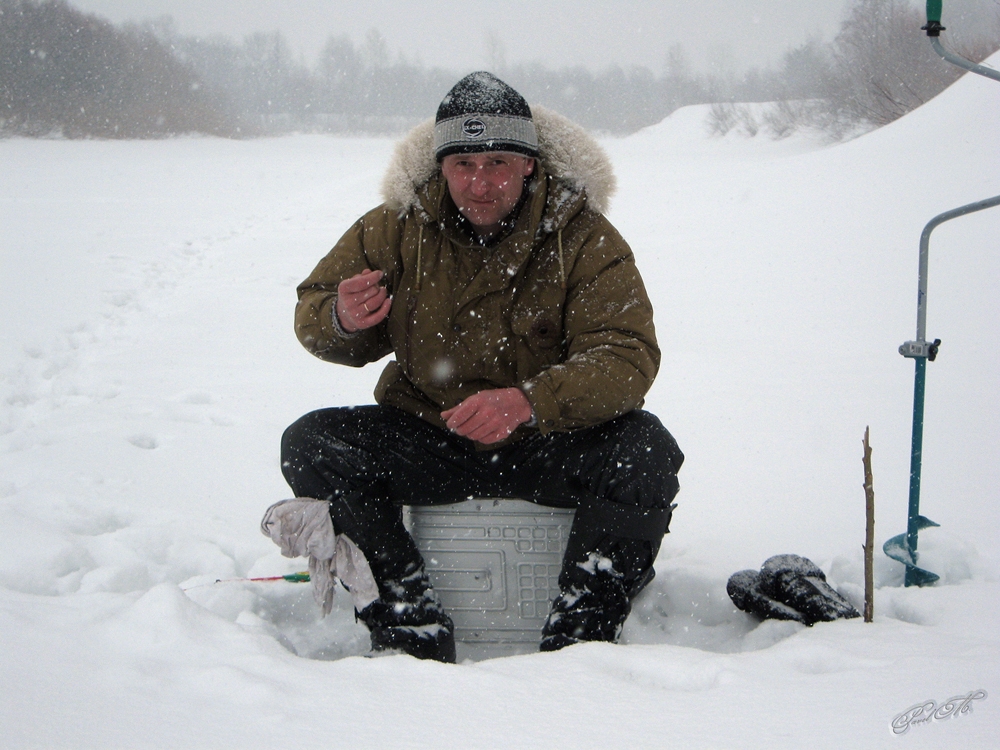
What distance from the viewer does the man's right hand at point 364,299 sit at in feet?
5.51

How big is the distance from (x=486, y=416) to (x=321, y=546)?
20.5 inches

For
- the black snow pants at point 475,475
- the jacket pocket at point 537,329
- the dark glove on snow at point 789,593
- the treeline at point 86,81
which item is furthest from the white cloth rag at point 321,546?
the treeline at point 86,81

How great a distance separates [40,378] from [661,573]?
3192 millimetres

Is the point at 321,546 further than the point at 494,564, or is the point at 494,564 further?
the point at 494,564

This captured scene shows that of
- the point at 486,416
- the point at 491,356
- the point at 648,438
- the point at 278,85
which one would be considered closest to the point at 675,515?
the point at 648,438

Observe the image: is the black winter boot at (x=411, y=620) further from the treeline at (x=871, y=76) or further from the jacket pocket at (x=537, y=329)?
the treeline at (x=871, y=76)

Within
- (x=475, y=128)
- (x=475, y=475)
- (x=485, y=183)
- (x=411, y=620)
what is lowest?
(x=411, y=620)

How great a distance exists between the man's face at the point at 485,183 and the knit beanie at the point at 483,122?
0.03 meters

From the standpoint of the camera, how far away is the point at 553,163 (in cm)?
196

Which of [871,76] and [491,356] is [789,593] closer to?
[491,356]

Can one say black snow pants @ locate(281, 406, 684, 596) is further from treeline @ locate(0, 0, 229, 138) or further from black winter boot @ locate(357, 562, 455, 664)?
treeline @ locate(0, 0, 229, 138)

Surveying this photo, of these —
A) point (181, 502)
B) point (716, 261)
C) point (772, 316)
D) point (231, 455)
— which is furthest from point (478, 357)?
point (716, 261)

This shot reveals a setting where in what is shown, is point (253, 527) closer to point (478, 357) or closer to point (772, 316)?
point (478, 357)

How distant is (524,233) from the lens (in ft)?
6.07
